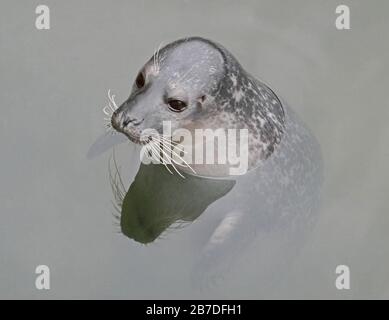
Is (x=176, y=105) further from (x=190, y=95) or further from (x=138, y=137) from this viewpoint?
(x=138, y=137)

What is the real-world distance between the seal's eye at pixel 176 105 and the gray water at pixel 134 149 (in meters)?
0.53

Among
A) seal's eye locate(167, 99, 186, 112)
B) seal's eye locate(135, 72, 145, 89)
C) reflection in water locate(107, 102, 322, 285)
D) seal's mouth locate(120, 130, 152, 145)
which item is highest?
seal's eye locate(135, 72, 145, 89)

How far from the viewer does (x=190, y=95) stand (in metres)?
2.90

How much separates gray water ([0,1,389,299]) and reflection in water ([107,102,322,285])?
0.03 meters

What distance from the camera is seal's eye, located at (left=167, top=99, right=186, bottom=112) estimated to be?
2.90 m

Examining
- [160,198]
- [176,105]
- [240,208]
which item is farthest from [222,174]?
[176,105]

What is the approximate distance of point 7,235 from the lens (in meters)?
3.20

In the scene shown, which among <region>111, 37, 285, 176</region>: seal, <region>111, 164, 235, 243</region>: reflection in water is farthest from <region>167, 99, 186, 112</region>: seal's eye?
<region>111, 164, 235, 243</region>: reflection in water

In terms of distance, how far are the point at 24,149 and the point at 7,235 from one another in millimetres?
435

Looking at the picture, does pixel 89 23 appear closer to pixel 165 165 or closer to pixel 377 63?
pixel 165 165

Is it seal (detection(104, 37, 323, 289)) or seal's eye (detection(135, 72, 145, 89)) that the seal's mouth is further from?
seal's eye (detection(135, 72, 145, 89))

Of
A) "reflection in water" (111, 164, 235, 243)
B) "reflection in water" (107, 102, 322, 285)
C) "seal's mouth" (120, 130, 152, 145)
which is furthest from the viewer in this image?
"reflection in water" (111, 164, 235, 243)

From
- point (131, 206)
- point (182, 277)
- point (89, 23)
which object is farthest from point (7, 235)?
point (89, 23)

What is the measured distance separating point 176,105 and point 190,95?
6 centimetres
